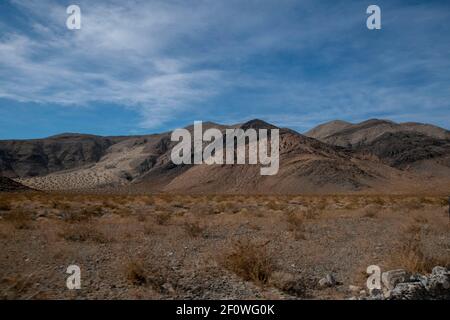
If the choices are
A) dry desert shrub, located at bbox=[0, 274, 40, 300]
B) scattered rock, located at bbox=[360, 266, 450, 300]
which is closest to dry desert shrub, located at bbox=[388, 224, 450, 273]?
scattered rock, located at bbox=[360, 266, 450, 300]

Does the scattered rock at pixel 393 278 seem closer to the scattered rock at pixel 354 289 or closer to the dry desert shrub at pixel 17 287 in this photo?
the scattered rock at pixel 354 289

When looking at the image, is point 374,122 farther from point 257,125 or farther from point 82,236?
point 82,236

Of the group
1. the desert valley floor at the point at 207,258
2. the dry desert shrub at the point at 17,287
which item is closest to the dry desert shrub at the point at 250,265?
the desert valley floor at the point at 207,258

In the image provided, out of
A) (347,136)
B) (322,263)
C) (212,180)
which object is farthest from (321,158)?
(322,263)

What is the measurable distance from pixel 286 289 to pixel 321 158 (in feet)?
240

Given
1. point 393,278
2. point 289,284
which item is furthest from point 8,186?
point 393,278

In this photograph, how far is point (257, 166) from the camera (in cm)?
7956

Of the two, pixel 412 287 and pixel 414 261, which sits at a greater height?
pixel 414 261

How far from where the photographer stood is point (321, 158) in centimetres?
7856

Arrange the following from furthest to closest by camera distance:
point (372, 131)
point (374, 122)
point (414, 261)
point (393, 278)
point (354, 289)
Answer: point (374, 122) < point (372, 131) < point (414, 261) < point (354, 289) < point (393, 278)

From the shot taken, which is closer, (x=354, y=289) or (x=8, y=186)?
(x=354, y=289)

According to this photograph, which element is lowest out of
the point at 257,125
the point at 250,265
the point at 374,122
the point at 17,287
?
the point at 17,287

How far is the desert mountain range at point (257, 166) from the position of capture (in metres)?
72.9
